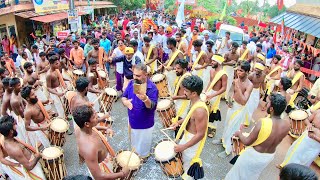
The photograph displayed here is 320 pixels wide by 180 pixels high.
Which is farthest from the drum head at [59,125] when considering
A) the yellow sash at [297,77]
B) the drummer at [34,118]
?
the yellow sash at [297,77]

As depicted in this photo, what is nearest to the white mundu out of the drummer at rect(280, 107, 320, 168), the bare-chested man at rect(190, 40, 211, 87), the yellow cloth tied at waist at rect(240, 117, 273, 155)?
the drummer at rect(280, 107, 320, 168)

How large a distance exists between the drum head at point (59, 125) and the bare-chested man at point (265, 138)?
109 inches

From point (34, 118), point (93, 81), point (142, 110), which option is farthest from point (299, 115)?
point (34, 118)

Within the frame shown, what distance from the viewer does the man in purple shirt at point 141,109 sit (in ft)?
13.0

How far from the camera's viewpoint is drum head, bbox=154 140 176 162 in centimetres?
338

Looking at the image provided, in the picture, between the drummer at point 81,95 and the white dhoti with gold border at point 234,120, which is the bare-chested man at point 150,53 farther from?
the drummer at point 81,95

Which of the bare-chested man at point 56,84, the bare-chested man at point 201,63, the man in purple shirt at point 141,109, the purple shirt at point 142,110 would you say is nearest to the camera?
the man in purple shirt at point 141,109

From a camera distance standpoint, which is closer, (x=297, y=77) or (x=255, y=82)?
(x=255, y=82)

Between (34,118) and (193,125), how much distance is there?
266cm

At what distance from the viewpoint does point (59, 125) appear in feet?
14.1

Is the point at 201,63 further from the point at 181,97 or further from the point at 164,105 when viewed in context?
the point at 164,105

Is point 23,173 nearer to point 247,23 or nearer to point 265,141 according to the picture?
point 265,141

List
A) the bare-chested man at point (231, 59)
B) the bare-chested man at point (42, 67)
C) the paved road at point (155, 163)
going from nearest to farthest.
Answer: the paved road at point (155, 163)
the bare-chested man at point (42, 67)
the bare-chested man at point (231, 59)

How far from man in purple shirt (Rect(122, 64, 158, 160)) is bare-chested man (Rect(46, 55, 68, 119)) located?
197cm
